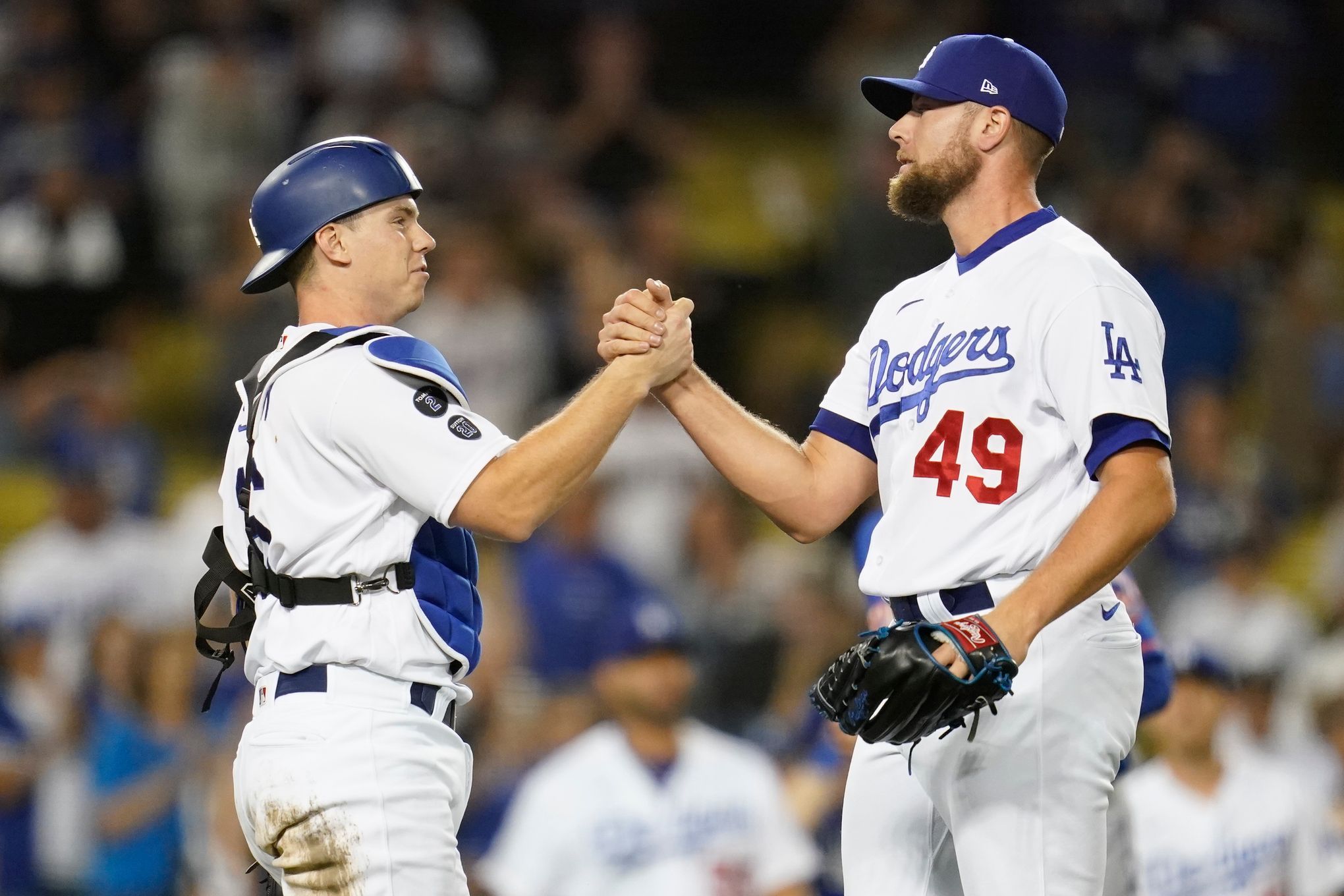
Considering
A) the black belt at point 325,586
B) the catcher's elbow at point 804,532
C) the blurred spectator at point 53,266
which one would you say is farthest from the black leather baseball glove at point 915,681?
the blurred spectator at point 53,266

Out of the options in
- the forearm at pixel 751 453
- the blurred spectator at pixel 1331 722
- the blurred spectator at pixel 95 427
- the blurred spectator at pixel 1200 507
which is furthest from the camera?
the blurred spectator at pixel 95 427

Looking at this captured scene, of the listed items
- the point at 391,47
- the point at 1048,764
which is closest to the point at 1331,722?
the point at 1048,764

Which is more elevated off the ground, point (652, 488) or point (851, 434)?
point (851, 434)

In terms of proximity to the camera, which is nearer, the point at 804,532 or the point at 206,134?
the point at 804,532

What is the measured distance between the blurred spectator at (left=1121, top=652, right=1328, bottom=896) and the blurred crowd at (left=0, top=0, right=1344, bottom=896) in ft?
1.09

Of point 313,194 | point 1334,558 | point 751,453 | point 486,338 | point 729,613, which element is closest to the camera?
point 313,194

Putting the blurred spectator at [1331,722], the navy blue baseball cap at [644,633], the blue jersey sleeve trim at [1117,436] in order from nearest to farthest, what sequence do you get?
the blue jersey sleeve trim at [1117,436] < the navy blue baseball cap at [644,633] < the blurred spectator at [1331,722]

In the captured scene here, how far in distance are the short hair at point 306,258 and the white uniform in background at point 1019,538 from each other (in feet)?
4.41

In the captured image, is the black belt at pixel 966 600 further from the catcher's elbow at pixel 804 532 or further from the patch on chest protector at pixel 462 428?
the patch on chest protector at pixel 462 428

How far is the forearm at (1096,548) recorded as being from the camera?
360 cm

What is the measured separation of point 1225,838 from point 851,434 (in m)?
3.41

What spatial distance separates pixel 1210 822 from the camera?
275 inches

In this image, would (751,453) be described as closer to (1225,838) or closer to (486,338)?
(1225,838)

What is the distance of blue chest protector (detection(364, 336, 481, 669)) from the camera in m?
3.95
